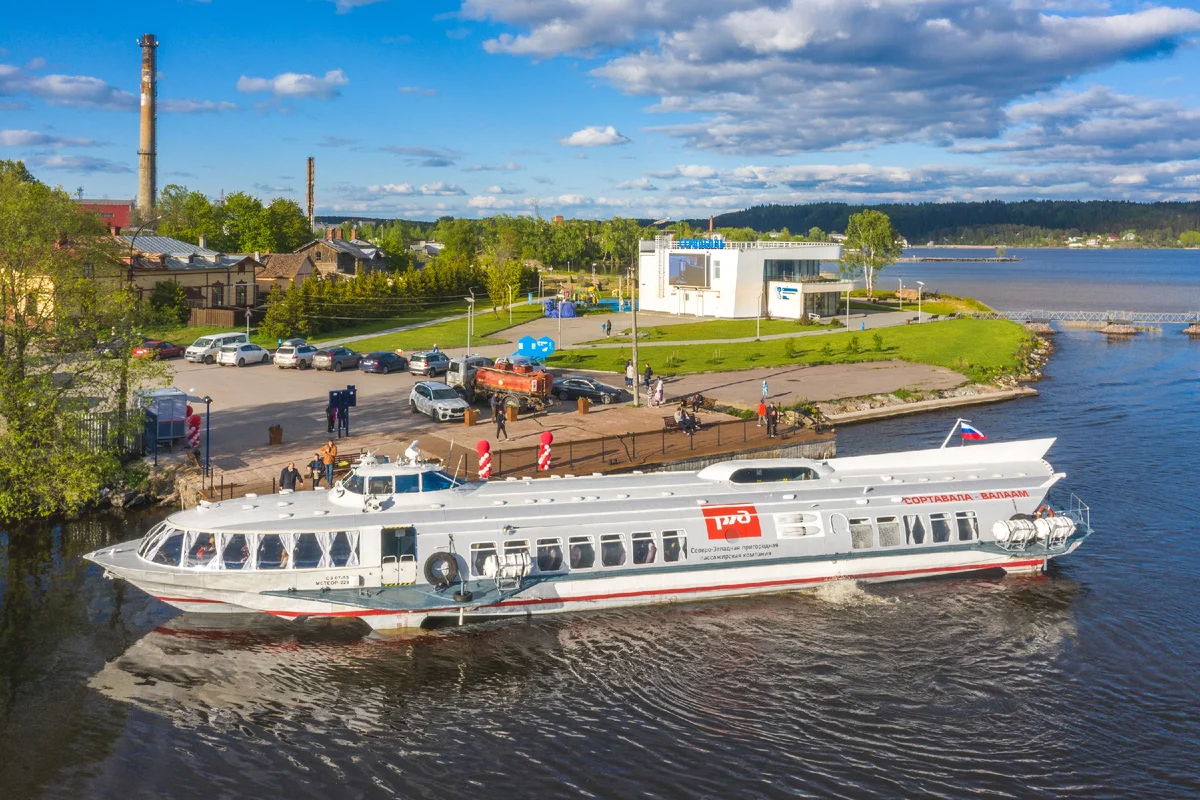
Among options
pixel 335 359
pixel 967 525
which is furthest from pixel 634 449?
pixel 335 359

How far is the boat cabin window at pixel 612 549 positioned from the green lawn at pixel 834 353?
37774 mm

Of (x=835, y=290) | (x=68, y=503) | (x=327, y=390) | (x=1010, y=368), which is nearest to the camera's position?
(x=68, y=503)

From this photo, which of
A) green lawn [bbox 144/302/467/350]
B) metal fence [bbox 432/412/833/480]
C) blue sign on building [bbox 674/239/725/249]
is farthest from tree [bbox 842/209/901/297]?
metal fence [bbox 432/412/833/480]

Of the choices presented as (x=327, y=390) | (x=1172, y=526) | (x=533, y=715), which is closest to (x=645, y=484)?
(x=533, y=715)

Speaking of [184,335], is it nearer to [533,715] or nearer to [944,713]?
[533,715]

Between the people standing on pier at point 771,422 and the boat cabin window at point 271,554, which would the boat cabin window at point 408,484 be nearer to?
the boat cabin window at point 271,554

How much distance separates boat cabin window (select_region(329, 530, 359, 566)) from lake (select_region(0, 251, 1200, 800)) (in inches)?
87.2

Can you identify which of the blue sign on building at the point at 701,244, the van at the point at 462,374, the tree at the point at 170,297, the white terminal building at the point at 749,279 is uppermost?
the blue sign on building at the point at 701,244

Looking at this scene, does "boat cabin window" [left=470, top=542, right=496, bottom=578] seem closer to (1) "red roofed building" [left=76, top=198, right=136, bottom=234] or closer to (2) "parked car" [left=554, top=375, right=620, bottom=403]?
(2) "parked car" [left=554, top=375, right=620, bottom=403]

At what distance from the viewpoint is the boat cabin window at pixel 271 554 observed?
24188 millimetres

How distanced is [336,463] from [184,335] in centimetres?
4918

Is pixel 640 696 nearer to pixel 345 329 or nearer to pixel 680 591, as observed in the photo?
pixel 680 591

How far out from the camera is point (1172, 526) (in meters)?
33.6

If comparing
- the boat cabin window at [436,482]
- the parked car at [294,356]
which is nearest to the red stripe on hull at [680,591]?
the boat cabin window at [436,482]
